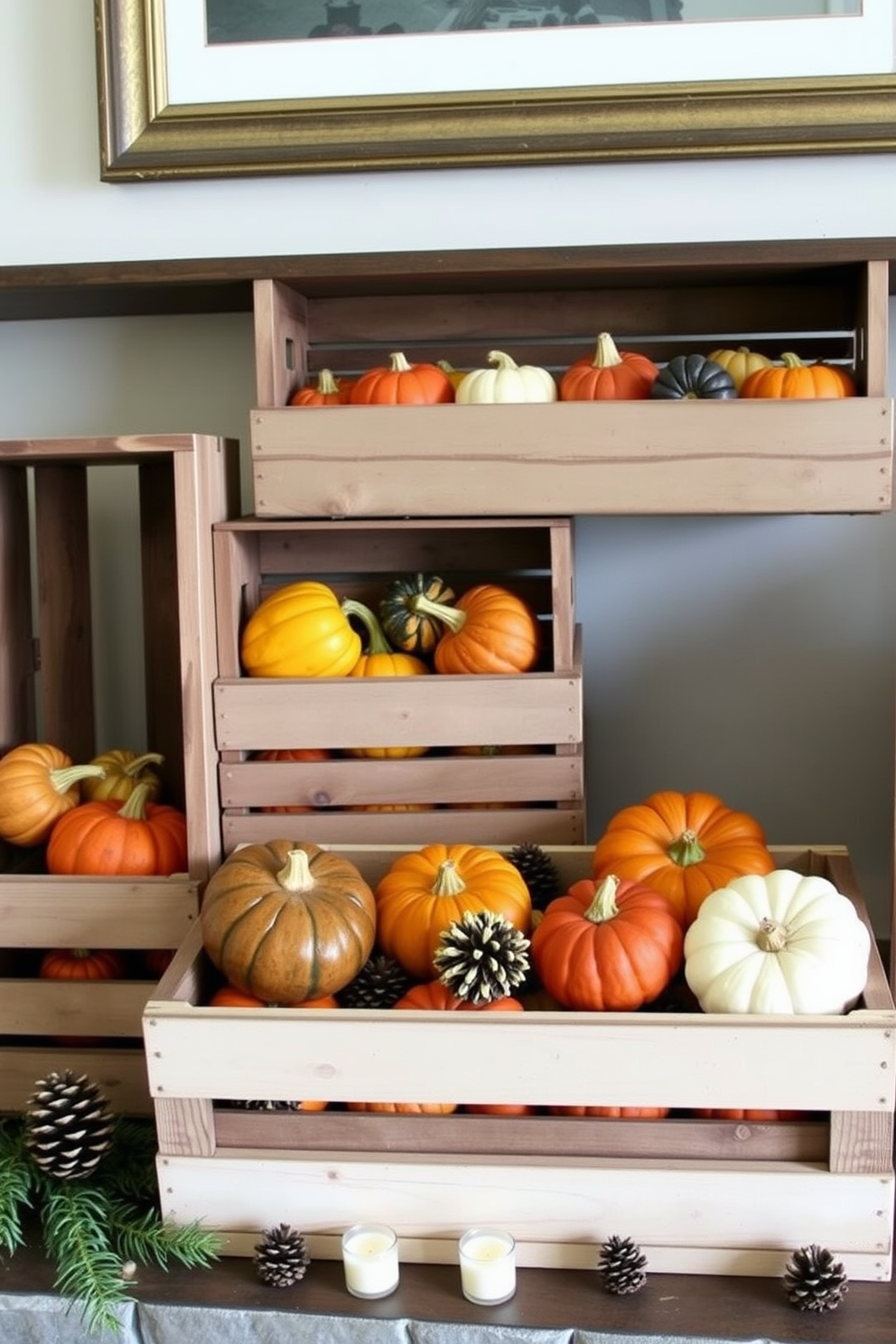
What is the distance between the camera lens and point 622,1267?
44.0 inches

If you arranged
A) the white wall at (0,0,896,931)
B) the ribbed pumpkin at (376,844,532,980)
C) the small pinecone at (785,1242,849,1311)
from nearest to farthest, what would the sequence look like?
Answer: the small pinecone at (785,1242,849,1311), the ribbed pumpkin at (376,844,532,980), the white wall at (0,0,896,931)

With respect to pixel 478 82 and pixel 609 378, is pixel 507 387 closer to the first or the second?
pixel 609 378

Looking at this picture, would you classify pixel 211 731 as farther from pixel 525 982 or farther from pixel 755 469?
pixel 755 469

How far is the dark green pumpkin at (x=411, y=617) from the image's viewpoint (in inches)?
60.2

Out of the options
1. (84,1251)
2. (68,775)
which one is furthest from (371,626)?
(84,1251)

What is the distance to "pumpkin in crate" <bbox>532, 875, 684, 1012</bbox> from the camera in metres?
1.21

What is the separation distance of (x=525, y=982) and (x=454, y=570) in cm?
57

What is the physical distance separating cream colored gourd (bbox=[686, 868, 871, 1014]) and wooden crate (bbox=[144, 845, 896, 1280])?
0.11 ft

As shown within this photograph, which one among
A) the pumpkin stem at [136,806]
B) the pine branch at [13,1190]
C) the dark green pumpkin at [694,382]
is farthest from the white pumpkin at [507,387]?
the pine branch at [13,1190]

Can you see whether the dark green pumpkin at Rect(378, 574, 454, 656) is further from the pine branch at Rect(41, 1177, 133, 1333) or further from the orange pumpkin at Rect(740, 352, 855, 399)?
the pine branch at Rect(41, 1177, 133, 1333)

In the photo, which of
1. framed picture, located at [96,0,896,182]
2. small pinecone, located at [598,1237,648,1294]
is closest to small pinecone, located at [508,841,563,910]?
small pinecone, located at [598,1237,648,1294]

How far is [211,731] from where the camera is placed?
57.0 inches

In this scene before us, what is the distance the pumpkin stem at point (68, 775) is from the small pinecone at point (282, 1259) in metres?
0.56

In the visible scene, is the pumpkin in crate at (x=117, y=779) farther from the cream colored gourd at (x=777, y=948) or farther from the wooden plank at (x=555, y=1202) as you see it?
the cream colored gourd at (x=777, y=948)
